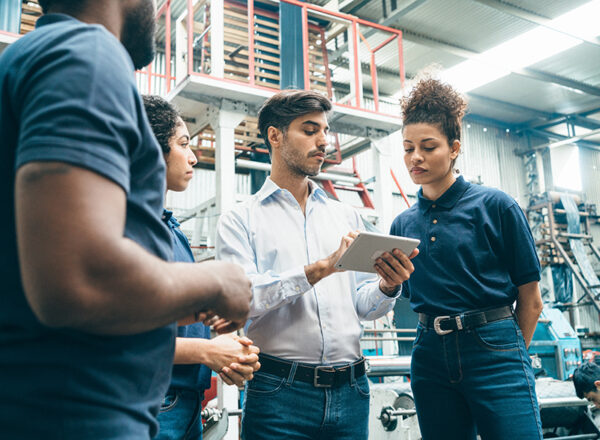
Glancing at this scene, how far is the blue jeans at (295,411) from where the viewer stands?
1.97 metres

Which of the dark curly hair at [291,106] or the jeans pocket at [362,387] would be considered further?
the dark curly hair at [291,106]

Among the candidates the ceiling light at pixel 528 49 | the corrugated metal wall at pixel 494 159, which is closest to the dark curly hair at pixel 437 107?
the ceiling light at pixel 528 49

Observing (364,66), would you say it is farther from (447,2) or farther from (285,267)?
(285,267)

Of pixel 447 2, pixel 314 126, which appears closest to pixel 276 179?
pixel 314 126

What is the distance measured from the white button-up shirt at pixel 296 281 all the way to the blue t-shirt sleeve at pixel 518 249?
0.55 metres

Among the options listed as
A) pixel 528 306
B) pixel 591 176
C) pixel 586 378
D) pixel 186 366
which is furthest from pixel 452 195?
pixel 591 176

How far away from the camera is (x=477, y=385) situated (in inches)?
84.2

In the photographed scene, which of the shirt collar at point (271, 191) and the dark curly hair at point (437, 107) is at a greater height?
the dark curly hair at point (437, 107)

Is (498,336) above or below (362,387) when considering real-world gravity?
above

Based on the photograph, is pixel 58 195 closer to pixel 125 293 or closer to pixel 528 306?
pixel 125 293

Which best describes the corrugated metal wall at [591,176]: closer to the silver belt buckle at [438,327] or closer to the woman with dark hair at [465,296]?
the woman with dark hair at [465,296]

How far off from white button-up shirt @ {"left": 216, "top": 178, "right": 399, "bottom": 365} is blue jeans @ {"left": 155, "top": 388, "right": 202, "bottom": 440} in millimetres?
346

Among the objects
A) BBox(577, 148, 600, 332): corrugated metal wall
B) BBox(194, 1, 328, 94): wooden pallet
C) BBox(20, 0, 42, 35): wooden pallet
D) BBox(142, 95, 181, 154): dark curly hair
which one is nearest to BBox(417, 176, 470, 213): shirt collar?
BBox(142, 95, 181, 154): dark curly hair

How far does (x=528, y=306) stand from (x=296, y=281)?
1.09m
